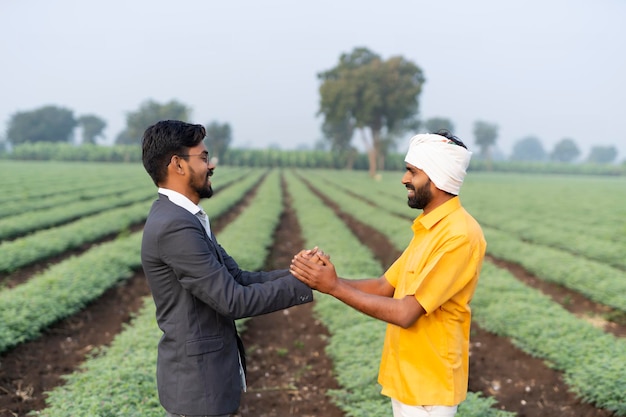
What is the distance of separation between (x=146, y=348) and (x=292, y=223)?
12.3 metres

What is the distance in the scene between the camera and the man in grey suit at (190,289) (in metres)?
2.18

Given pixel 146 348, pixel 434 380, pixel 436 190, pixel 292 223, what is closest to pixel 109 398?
pixel 146 348

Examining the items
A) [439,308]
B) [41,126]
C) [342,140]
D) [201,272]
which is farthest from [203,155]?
[41,126]

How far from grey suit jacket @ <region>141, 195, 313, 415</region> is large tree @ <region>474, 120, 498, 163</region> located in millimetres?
139554

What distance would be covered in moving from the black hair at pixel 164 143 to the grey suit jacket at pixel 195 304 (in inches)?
6.0

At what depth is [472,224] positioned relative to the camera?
2350 mm

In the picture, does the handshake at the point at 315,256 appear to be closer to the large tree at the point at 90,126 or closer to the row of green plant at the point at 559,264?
the row of green plant at the point at 559,264

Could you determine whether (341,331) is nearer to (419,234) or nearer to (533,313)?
(533,313)

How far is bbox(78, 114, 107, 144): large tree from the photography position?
13650 centimetres

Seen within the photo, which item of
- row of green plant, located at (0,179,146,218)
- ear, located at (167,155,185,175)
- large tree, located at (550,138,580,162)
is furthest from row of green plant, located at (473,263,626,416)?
large tree, located at (550,138,580,162)

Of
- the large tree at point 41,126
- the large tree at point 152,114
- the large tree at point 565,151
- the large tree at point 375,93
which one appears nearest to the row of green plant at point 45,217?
the large tree at point 375,93

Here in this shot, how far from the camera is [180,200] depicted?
2.33m

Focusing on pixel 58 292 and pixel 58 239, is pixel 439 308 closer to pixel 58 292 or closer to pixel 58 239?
pixel 58 292

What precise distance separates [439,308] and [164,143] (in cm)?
155
